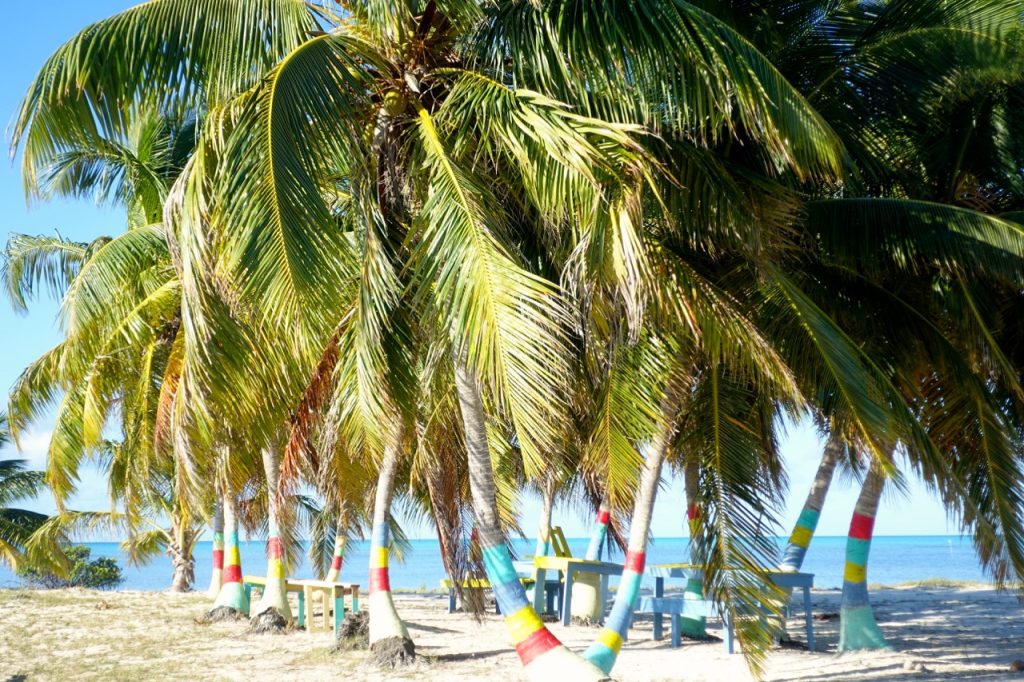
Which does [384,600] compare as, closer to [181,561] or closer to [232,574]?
[232,574]

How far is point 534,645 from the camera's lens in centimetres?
643

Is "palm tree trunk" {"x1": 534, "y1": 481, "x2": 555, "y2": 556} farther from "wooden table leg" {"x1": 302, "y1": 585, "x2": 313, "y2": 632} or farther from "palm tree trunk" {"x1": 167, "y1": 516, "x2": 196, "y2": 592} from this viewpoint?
"palm tree trunk" {"x1": 167, "y1": 516, "x2": 196, "y2": 592}

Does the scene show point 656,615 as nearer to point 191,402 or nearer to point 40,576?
point 191,402

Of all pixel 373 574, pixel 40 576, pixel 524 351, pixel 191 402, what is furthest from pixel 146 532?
pixel 524 351

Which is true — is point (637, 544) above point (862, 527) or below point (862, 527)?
below

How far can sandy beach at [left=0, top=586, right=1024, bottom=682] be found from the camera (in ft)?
29.5

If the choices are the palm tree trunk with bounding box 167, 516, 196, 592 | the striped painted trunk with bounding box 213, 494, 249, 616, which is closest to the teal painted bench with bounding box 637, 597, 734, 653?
the striped painted trunk with bounding box 213, 494, 249, 616

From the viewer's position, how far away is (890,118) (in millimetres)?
9164

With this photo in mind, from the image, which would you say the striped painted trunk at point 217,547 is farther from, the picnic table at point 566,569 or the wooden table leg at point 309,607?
the picnic table at point 566,569

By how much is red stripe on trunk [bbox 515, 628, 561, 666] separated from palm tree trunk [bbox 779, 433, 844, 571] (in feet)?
17.8

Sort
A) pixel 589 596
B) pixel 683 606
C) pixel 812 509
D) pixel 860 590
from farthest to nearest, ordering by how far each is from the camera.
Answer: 1. pixel 589 596
2. pixel 812 509
3. pixel 683 606
4. pixel 860 590

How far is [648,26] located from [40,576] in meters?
28.3

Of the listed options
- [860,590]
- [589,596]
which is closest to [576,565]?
[589,596]

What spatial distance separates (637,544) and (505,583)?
4.75ft
